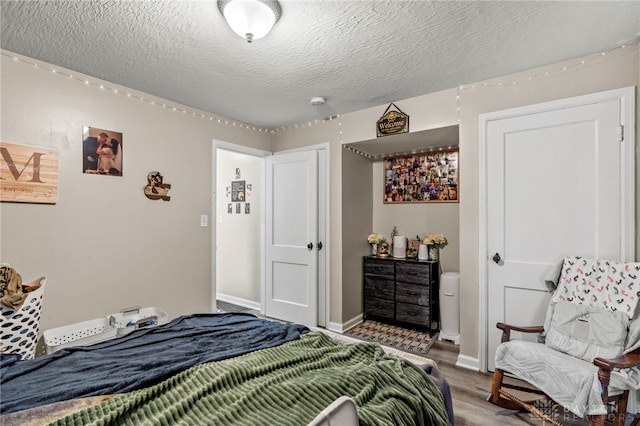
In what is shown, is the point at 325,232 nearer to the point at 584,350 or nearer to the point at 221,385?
the point at 584,350

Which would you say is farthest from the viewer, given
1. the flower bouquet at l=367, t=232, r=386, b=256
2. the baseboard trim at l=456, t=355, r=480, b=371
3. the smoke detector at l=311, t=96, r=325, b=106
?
the flower bouquet at l=367, t=232, r=386, b=256

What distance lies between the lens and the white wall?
4.57 meters

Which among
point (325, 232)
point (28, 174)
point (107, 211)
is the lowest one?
point (325, 232)

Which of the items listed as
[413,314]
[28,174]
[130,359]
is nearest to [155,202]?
[28,174]

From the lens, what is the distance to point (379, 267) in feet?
12.5

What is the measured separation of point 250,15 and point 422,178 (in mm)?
2901

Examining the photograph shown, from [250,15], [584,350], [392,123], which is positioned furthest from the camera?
[392,123]

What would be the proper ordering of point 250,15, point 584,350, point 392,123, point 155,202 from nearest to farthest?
point 250,15 < point 584,350 < point 155,202 < point 392,123

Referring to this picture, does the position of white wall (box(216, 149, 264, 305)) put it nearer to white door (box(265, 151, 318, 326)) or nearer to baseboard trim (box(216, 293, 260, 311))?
baseboard trim (box(216, 293, 260, 311))

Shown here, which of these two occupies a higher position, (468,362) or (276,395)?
(276,395)

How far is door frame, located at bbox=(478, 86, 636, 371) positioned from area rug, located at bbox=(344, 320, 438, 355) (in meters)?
0.64

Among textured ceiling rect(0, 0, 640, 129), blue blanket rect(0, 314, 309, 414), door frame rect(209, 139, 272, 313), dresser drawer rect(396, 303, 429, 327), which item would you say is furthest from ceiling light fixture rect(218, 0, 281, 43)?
dresser drawer rect(396, 303, 429, 327)

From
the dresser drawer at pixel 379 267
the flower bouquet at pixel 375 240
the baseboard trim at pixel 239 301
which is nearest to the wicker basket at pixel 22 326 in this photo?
the baseboard trim at pixel 239 301

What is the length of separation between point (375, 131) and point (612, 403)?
9.02 ft
